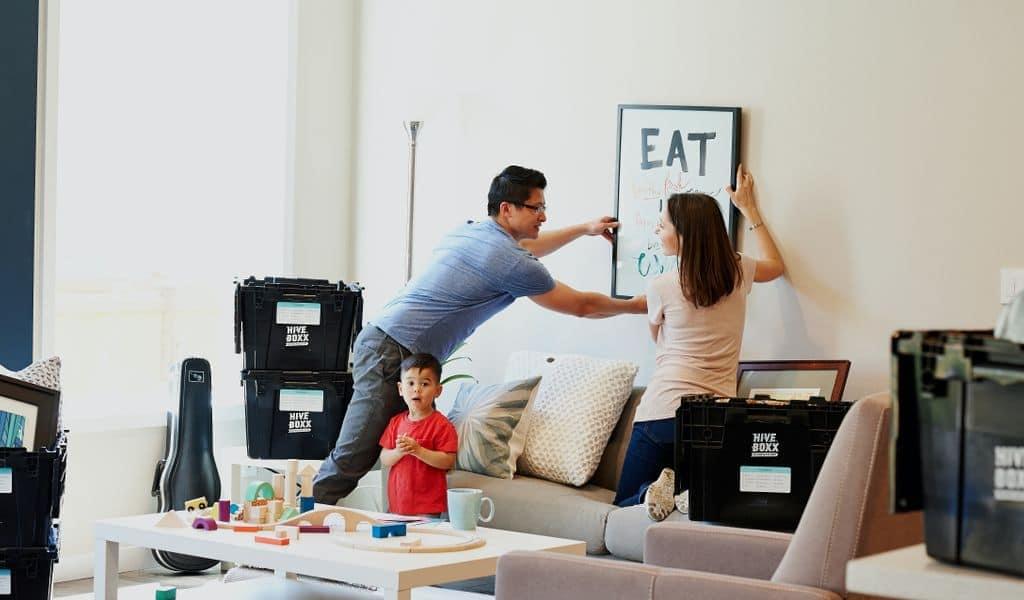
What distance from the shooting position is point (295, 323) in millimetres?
5102

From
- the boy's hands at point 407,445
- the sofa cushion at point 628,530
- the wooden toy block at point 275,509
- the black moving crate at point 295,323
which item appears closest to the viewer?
the wooden toy block at point 275,509

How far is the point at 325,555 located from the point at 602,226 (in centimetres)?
212

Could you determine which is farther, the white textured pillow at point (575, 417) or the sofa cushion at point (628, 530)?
the white textured pillow at point (575, 417)

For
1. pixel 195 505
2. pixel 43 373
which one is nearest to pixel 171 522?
pixel 195 505

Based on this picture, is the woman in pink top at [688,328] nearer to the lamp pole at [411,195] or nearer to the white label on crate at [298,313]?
the white label on crate at [298,313]

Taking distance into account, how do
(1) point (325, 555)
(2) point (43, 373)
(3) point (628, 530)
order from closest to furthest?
(1) point (325, 555) < (2) point (43, 373) < (3) point (628, 530)

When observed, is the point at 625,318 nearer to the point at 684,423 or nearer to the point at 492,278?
the point at 492,278

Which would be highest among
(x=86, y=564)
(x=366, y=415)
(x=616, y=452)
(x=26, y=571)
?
(x=366, y=415)

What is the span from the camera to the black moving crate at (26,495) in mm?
3680

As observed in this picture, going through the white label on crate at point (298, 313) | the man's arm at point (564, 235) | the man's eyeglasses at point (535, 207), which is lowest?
the white label on crate at point (298, 313)

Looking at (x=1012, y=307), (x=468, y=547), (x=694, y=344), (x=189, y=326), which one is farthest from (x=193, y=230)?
(x=1012, y=307)

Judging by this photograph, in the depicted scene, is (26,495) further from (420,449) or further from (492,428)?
(492,428)

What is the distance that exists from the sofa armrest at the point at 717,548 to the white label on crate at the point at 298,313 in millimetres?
2238

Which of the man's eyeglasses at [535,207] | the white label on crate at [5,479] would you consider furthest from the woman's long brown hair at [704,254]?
the white label on crate at [5,479]
